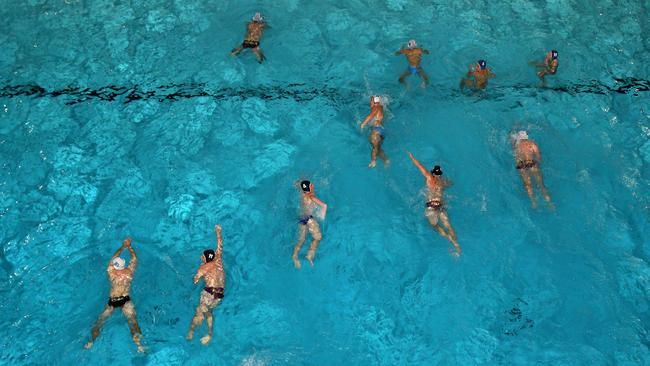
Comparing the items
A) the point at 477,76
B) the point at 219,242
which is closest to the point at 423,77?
the point at 477,76

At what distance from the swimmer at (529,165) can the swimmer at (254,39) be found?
4.35 meters

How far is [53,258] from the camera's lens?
7734 mm

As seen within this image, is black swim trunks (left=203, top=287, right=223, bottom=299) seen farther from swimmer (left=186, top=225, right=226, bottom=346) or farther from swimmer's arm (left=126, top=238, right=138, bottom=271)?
swimmer's arm (left=126, top=238, right=138, bottom=271)

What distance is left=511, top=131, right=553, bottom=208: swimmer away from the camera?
836cm

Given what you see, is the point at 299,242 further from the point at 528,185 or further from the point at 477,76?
the point at 477,76

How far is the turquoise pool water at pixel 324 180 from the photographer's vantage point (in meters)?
7.26

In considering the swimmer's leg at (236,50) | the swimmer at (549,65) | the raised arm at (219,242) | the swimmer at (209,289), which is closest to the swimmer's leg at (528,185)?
the swimmer at (549,65)

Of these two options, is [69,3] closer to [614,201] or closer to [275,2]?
[275,2]

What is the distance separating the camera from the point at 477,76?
9438mm

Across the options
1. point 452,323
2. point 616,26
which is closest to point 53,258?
point 452,323

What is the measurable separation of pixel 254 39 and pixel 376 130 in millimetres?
2722

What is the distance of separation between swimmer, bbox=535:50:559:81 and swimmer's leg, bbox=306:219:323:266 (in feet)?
15.4

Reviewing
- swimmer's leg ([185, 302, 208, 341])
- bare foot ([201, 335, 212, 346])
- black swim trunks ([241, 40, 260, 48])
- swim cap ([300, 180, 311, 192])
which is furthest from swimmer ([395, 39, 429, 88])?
bare foot ([201, 335, 212, 346])

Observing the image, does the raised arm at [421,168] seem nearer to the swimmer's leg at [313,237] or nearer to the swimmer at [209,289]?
the swimmer's leg at [313,237]
